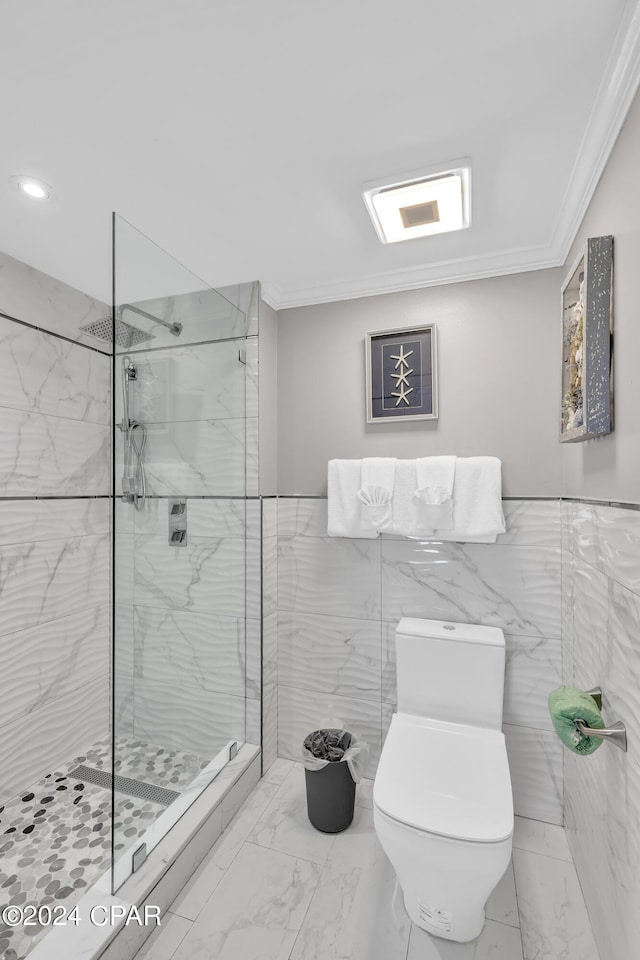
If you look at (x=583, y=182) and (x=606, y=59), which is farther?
(x=583, y=182)

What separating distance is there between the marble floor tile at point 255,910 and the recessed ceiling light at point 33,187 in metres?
2.34

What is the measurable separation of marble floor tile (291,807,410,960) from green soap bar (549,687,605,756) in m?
0.86

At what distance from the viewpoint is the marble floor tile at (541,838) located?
1.75m

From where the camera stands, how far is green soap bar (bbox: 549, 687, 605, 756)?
114cm

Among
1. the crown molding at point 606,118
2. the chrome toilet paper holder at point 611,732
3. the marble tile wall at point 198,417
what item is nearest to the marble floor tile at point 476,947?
the chrome toilet paper holder at point 611,732

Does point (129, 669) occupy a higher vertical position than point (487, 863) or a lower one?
higher

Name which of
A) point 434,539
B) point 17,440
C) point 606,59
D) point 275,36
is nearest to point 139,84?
point 275,36

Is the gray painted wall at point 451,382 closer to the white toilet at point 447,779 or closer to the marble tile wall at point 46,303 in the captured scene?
the white toilet at point 447,779

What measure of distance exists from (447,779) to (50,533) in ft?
6.12

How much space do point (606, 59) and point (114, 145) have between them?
1.23m

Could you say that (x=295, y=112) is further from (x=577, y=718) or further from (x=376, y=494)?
(x=577, y=718)

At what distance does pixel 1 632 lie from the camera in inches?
74.3

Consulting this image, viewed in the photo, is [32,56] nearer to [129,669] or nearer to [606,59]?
[606,59]

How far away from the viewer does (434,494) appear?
188cm
